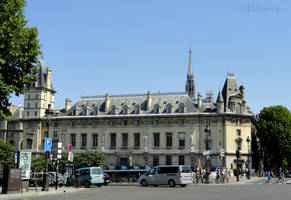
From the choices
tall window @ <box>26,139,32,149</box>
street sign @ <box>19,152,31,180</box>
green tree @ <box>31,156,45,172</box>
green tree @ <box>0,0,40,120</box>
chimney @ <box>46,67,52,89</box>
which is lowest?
green tree @ <box>31,156,45,172</box>

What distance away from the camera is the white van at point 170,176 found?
111 ft

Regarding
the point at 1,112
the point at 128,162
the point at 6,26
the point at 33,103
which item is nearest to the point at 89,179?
the point at 1,112

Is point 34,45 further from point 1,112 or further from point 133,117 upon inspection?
point 133,117

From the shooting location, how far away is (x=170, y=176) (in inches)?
1358

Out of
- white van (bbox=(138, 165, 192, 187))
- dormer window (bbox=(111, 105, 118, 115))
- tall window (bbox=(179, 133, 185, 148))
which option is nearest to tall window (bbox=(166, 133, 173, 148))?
tall window (bbox=(179, 133, 185, 148))

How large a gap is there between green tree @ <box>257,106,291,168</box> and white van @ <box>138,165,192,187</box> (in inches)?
1628

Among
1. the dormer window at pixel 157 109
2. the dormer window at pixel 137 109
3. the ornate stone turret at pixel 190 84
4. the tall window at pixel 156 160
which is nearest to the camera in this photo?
the tall window at pixel 156 160

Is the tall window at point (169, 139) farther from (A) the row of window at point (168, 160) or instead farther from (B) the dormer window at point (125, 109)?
(B) the dormer window at point (125, 109)

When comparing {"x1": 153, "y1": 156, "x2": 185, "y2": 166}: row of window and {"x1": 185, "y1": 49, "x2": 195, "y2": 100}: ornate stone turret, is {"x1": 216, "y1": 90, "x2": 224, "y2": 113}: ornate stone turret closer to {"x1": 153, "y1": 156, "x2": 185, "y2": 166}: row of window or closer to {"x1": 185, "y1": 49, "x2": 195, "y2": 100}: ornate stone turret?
{"x1": 153, "y1": 156, "x2": 185, "y2": 166}: row of window

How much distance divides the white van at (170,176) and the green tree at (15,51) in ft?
48.3

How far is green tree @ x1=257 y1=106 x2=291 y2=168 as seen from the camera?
232 ft

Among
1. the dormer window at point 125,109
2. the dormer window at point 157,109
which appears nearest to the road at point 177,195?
the dormer window at point 157,109

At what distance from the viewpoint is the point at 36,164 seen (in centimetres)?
5512

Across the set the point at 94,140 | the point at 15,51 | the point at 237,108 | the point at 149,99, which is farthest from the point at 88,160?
the point at 15,51
